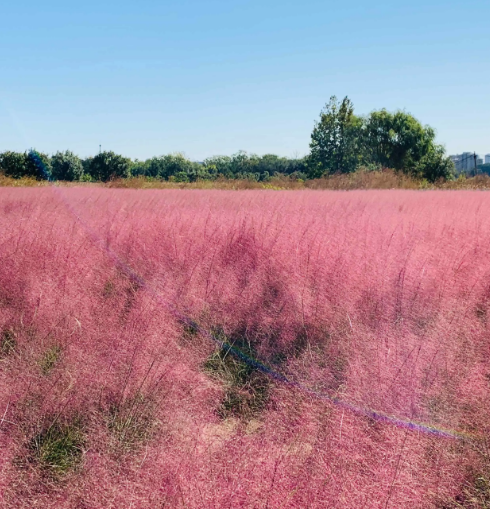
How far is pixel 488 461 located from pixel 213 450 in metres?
1.02

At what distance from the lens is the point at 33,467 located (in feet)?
5.19

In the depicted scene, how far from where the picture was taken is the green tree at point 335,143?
36750 millimetres

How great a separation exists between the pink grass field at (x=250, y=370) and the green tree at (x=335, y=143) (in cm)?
3514

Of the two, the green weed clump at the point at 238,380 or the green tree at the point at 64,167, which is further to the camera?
the green tree at the point at 64,167

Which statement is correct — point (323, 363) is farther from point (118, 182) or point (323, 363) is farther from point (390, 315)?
point (118, 182)

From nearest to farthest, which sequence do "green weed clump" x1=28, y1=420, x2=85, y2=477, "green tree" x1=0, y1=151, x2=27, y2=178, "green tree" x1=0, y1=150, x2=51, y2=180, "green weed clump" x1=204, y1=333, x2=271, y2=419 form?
1. "green weed clump" x1=28, y1=420, x2=85, y2=477
2. "green weed clump" x1=204, y1=333, x2=271, y2=419
3. "green tree" x1=0, y1=151, x2=27, y2=178
4. "green tree" x1=0, y1=150, x2=51, y2=180

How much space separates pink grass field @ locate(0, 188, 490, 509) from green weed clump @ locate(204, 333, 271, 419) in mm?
16

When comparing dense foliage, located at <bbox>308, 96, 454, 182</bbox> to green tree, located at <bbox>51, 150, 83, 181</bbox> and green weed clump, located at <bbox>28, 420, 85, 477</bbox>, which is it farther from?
green weed clump, located at <bbox>28, 420, 85, 477</bbox>

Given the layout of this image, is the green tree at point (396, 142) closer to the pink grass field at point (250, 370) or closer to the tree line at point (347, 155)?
the tree line at point (347, 155)

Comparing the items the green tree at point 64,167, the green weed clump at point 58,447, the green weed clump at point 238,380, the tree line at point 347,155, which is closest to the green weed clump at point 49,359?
the green weed clump at point 58,447

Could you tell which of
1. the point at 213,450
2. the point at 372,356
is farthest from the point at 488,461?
the point at 213,450

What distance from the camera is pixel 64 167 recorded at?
39719mm

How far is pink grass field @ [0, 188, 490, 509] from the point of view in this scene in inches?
57.9

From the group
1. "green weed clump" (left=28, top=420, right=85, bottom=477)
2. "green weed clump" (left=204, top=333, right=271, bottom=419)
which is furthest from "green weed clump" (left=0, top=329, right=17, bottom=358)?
"green weed clump" (left=204, top=333, right=271, bottom=419)
